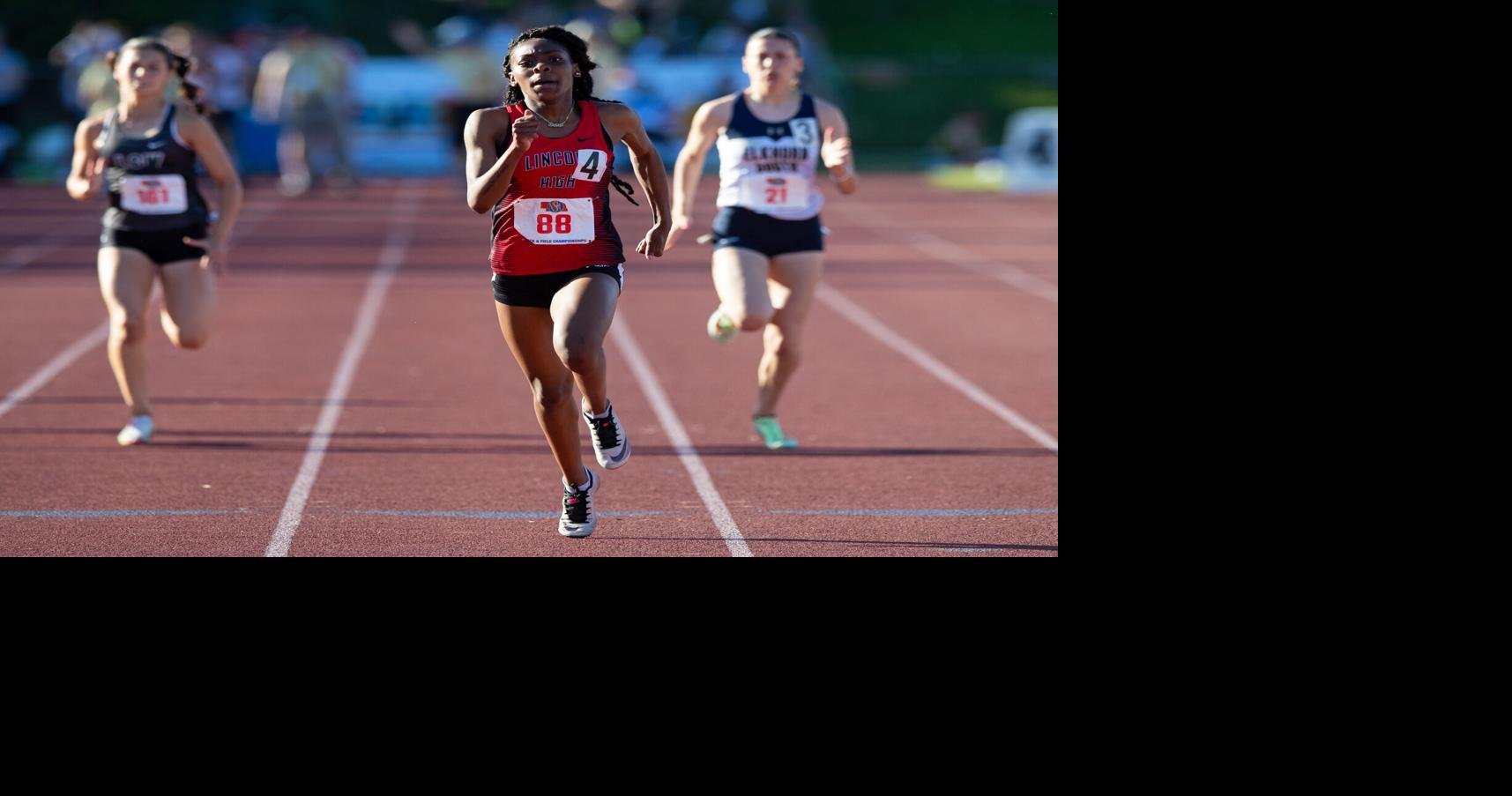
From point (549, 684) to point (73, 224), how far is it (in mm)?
16114

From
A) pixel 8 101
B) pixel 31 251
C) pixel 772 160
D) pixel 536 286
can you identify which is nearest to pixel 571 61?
pixel 536 286

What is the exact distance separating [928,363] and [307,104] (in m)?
12.4

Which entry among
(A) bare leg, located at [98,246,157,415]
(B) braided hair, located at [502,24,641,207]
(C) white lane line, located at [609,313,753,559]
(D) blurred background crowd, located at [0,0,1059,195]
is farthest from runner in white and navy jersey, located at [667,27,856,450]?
(D) blurred background crowd, located at [0,0,1059,195]

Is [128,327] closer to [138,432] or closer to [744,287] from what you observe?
[138,432]

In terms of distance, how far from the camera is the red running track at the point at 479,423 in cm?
702

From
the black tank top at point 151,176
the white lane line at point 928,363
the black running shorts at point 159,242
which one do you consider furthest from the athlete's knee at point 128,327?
the white lane line at point 928,363

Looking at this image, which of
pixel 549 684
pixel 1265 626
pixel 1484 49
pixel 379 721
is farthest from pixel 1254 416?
pixel 379 721

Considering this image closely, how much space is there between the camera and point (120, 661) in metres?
4.76

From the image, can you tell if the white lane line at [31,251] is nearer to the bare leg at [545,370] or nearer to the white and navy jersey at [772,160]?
the white and navy jersey at [772,160]

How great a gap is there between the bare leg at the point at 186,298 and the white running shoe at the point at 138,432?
422 mm

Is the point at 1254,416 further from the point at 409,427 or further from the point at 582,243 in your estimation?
the point at 409,427

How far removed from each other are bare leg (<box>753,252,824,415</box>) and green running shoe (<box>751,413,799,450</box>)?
0.37 feet

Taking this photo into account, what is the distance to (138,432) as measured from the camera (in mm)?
8711

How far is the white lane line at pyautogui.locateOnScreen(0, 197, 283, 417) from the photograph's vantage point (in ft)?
33.1
